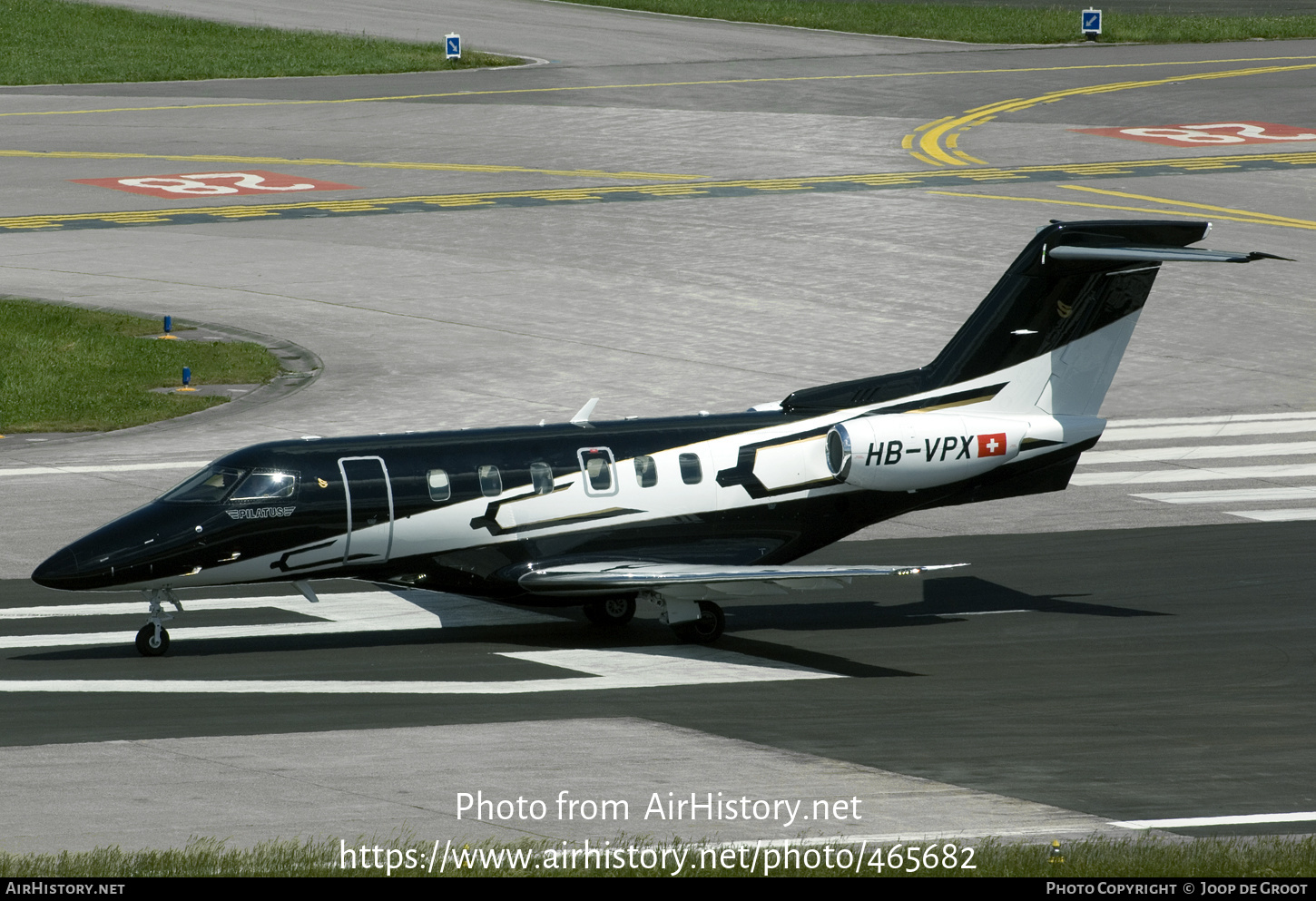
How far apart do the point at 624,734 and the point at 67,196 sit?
1733 inches

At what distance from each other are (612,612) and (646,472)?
2.14 m

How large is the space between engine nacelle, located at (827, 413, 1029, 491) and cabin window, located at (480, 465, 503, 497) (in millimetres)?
4444

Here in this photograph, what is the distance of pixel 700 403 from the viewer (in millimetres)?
36625

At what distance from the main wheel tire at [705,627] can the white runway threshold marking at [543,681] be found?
2.14 feet

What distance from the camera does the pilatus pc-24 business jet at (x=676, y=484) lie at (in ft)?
75.2

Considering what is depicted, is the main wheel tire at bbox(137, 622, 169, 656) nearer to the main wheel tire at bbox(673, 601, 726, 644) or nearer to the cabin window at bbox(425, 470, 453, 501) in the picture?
the cabin window at bbox(425, 470, 453, 501)

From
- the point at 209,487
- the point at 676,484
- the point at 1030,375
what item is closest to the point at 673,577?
the point at 676,484

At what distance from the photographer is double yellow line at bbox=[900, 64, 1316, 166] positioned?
207 feet

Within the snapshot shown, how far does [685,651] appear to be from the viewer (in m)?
23.8

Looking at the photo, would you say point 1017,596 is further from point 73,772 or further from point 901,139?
point 901,139

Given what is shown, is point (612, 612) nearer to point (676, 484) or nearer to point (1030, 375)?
point (676, 484)

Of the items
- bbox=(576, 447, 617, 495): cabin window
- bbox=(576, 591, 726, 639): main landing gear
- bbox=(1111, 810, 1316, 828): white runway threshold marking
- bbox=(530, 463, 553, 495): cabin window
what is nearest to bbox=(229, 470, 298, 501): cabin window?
bbox=(530, 463, 553, 495): cabin window

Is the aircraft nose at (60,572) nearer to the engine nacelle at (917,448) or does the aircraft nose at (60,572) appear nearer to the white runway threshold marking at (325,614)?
the white runway threshold marking at (325,614)
